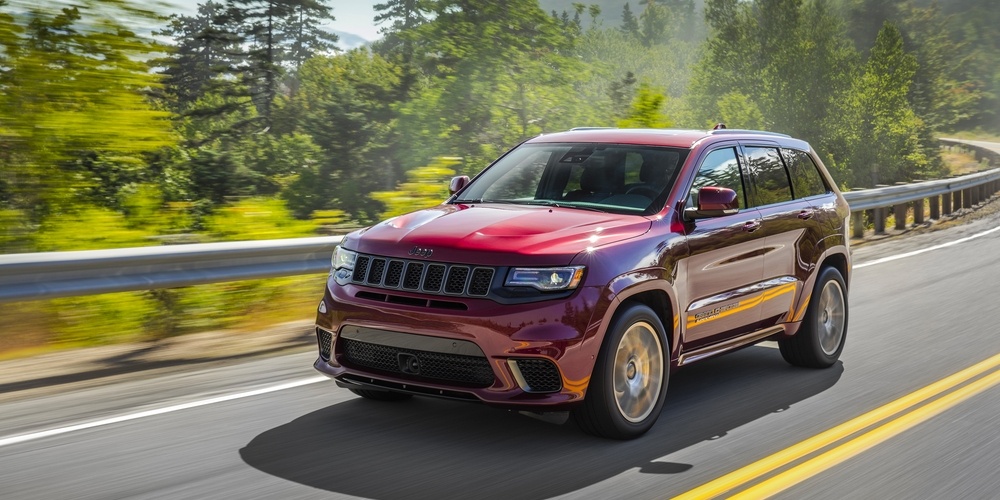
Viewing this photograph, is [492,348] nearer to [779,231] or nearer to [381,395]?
[381,395]

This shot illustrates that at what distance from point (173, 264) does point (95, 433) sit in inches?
96.2

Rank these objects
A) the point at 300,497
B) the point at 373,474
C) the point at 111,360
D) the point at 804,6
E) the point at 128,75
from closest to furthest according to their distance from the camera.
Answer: the point at 300,497, the point at 373,474, the point at 111,360, the point at 128,75, the point at 804,6

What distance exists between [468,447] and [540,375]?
0.57m

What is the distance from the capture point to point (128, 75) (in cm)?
1118

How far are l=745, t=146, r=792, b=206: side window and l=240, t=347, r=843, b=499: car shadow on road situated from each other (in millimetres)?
1302

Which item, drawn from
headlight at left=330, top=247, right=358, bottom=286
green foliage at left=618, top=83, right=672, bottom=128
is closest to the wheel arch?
headlight at left=330, top=247, right=358, bottom=286

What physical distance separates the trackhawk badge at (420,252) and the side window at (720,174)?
175 centimetres

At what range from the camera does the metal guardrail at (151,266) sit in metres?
7.16

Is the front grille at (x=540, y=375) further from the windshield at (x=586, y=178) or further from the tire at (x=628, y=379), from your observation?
the windshield at (x=586, y=178)

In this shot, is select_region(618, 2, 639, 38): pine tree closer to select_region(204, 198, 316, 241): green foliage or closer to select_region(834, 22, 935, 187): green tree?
select_region(834, 22, 935, 187): green tree

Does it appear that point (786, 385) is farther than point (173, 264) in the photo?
No

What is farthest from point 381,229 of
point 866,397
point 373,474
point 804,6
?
point 804,6

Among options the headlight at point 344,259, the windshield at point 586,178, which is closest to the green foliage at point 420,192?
the windshield at point 586,178

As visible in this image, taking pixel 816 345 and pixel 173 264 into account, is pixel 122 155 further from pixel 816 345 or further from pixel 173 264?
pixel 816 345
